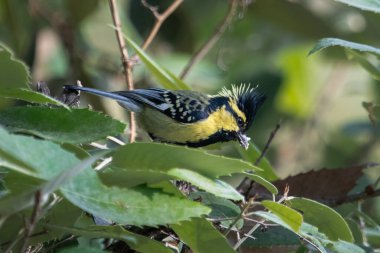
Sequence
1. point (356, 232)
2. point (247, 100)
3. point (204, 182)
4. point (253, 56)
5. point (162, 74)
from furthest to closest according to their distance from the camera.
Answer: point (253, 56), point (247, 100), point (162, 74), point (356, 232), point (204, 182)

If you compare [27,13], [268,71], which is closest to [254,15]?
[268,71]

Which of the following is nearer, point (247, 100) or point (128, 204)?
point (128, 204)

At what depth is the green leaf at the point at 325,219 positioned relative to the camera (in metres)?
1.64

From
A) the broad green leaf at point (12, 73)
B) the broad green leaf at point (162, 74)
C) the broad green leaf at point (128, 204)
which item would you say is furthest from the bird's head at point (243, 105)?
the broad green leaf at point (128, 204)

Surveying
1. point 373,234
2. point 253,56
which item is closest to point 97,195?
point 373,234

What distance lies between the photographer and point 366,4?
1844 mm

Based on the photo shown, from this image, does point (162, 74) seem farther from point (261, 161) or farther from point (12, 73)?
point (12, 73)

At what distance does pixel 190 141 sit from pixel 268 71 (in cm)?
102

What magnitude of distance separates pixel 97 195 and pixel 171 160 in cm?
18

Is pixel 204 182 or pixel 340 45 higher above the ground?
pixel 340 45

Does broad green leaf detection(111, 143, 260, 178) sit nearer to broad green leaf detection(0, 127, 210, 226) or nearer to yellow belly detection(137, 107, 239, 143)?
broad green leaf detection(0, 127, 210, 226)

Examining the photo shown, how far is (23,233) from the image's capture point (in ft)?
3.80

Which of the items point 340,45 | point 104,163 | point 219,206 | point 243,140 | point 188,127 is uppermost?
point 340,45

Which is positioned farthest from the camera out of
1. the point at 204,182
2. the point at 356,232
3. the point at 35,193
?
the point at 356,232
